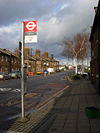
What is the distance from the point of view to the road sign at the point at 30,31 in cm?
595

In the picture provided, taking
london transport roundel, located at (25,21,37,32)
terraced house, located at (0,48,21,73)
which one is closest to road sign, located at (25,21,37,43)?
london transport roundel, located at (25,21,37,32)

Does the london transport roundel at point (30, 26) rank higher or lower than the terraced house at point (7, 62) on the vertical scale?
lower

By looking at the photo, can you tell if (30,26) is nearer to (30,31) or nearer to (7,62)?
(30,31)

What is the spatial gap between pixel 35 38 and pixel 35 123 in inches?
121

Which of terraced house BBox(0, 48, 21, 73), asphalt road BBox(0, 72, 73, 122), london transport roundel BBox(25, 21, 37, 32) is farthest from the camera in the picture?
terraced house BBox(0, 48, 21, 73)

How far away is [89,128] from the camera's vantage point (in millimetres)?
5199

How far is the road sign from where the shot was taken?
5945mm

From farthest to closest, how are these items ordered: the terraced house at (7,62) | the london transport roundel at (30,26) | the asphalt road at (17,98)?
the terraced house at (7,62) < the asphalt road at (17,98) < the london transport roundel at (30,26)

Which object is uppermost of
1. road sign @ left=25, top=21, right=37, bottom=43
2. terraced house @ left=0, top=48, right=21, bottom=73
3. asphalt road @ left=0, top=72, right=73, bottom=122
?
terraced house @ left=0, top=48, right=21, bottom=73

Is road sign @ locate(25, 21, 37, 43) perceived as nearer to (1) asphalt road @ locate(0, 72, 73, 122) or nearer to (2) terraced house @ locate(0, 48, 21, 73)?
(1) asphalt road @ locate(0, 72, 73, 122)

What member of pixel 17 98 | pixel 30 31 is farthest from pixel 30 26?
pixel 17 98

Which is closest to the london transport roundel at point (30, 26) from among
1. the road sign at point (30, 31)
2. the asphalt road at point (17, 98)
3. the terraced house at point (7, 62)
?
the road sign at point (30, 31)

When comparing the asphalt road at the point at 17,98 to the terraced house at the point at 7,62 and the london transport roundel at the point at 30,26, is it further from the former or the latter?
the terraced house at the point at 7,62

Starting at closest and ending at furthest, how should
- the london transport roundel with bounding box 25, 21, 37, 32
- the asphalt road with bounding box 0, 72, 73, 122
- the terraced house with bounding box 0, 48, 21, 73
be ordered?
the london transport roundel with bounding box 25, 21, 37, 32
the asphalt road with bounding box 0, 72, 73, 122
the terraced house with bounding box 0, 48, 21, 73
